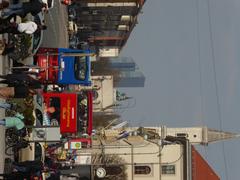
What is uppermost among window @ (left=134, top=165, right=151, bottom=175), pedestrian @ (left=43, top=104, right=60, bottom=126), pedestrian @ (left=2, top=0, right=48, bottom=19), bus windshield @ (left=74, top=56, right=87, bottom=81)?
pedestrian @ (left=2, top=0, right=48, bottom=19)

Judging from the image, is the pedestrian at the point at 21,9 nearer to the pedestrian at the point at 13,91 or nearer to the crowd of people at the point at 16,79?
the crowd of people at the point at 16,79

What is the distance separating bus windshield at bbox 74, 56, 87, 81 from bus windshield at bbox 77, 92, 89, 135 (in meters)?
3.48

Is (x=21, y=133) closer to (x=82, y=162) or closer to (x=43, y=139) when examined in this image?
(x=43, y=139)

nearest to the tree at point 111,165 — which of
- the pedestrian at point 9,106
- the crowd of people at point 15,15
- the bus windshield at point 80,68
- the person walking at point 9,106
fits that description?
the bus windshield at point 80,68

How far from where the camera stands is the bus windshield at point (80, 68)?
107 ft

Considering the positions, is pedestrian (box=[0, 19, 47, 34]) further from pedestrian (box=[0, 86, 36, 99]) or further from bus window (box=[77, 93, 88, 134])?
bus window (box=[77, 93, 88, 134])

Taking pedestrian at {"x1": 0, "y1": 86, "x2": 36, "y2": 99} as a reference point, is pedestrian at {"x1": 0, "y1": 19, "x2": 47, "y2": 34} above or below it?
above

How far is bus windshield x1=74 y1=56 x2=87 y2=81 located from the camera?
32.7 meters

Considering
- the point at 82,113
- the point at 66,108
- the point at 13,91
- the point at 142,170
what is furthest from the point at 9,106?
the point at 142,170

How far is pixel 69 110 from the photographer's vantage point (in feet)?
116

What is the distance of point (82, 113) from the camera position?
3703cm

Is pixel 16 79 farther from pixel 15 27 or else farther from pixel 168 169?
pixel 168 169

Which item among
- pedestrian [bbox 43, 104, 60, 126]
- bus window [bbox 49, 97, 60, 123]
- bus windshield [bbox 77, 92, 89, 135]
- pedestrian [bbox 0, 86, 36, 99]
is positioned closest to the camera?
pedestrian [bbox 0, 86, 36, 99]

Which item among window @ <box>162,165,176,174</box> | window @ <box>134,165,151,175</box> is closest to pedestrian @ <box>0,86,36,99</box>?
window @ <box>134,165,151,175</box>
